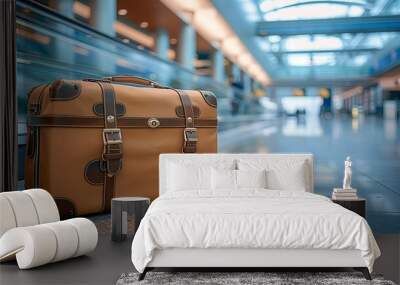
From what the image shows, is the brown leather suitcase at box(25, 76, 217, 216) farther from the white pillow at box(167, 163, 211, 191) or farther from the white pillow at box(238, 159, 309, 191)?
the white pillow at box(238, 159, 309, 191)

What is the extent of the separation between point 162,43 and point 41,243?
4.27 metres

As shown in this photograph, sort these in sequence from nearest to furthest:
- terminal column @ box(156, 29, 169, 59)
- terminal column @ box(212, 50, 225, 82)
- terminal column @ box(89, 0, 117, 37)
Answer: terminal column @ box(89, 0, 117, 37) < terminal column @ box(156, 29, 169, 59) < terminal column @ box(212, 50, 225, 82)

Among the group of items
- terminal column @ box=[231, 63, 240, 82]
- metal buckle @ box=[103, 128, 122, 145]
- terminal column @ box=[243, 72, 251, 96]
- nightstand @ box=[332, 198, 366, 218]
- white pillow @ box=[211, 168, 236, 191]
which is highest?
terminal column @ box=[231, 63, 240, 82]

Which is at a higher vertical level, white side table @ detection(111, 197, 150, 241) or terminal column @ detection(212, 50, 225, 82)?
terminal column @ detection(212, 50, 225, 82)

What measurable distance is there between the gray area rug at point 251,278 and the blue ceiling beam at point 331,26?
13.1 ft

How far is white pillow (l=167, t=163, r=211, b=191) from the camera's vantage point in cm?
408

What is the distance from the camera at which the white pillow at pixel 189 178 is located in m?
4.08

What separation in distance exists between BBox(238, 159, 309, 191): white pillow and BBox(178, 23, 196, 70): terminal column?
3.09 meters

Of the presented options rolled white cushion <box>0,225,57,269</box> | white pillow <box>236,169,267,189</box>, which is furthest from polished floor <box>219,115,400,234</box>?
rolled white cushion <box>0,225,57,269</box>

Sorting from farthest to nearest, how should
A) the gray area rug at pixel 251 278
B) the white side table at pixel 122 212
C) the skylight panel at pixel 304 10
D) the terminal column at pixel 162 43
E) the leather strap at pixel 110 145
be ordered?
the terminal column at pixel 162 43 → the skylight panel at pixel 304 10 → the leather strap at pixel 110 145 → the white side table at pixel 122 212 → the gray area rug at pixel 251 278

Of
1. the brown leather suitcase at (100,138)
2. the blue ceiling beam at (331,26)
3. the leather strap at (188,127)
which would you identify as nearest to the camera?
the brown leather suitcase at (100,138)

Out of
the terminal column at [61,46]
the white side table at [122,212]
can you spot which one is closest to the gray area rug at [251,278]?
the white side table at [122,212]

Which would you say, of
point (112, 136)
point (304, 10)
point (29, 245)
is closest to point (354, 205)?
point (112, 136)

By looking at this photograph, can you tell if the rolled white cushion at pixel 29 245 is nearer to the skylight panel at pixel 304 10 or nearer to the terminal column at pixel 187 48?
the terminal column at pixel 187 48
